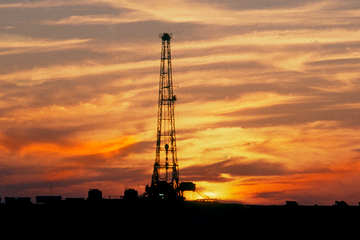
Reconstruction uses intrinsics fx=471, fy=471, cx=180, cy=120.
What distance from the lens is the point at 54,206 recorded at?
7392 inches

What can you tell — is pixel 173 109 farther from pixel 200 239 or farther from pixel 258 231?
pixel 200 239

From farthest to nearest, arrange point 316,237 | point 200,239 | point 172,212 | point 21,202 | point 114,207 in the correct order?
point 21,202 → point 114,207 → point 172,212 → point 316,237 → point 200,239

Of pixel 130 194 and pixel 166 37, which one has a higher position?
pixel 166 37

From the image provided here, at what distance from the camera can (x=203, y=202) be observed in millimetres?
183375

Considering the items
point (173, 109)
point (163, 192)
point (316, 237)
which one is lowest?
point (316, 237)

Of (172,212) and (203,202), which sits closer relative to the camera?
(172,212)

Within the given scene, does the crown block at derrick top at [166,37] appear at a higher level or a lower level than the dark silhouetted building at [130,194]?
higher

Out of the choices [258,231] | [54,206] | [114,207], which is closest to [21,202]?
[54,206]

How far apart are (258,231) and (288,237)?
9.66m

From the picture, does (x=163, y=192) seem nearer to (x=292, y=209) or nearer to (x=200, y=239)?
(x=292, y=209)

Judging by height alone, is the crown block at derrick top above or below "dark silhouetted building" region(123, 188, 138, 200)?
above

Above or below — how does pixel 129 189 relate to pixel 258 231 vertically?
above

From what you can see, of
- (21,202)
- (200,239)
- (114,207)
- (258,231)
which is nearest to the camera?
(200,239)

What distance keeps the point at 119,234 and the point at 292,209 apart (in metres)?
124
